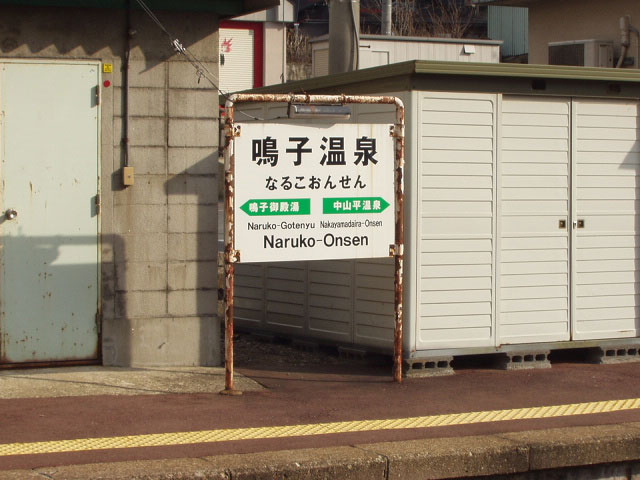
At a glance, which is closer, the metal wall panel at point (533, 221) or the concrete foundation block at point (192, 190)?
the concrete foundation block at point (192, 190)

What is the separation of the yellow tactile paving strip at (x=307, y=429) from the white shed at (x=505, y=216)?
57.7 inches

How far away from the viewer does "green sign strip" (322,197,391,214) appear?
8.12 meters

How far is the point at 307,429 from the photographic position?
22.2 feet

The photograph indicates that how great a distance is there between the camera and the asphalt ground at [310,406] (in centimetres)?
635

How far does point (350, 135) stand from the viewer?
8180mm

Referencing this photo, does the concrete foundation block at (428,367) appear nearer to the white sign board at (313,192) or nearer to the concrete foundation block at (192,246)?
the white sign board at (313,192)

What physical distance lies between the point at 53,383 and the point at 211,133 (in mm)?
2415

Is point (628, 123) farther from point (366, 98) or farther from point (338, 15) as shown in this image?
point (338, 15)

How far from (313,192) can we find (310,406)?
5.44 feet

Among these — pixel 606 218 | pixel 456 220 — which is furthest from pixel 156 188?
pixel 606 218

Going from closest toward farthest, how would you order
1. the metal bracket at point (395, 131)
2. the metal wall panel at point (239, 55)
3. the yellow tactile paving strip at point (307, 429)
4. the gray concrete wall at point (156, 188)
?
the yellow tactile paving strip at point (307, 429), the metal bracket at point (395, 131), the gray concrete wall at point (156, 188), the metal wall panel at point (239, 55)

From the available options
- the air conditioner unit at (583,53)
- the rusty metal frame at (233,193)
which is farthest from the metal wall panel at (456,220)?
the air conditioner unit at (583,53)

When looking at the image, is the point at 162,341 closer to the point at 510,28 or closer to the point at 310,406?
the point at 310,406

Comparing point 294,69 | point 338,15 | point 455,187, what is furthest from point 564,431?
point 294,69
